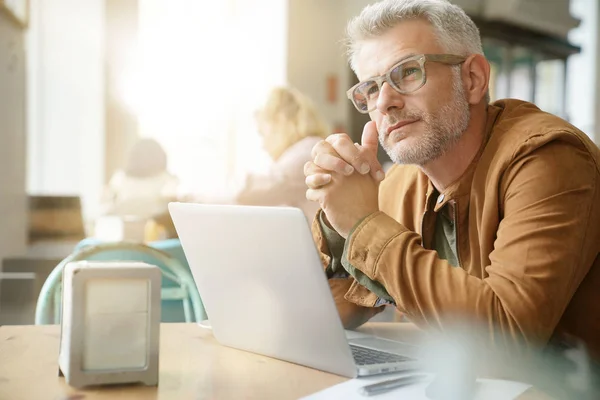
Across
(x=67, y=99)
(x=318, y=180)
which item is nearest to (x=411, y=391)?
(x=318, y=180)

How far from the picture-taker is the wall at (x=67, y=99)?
12.7 feet

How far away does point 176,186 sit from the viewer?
409 centimetres

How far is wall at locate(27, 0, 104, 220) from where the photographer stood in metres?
3.88

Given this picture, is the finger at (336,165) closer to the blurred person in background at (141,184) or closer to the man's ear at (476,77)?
the man's ear at (476,77)

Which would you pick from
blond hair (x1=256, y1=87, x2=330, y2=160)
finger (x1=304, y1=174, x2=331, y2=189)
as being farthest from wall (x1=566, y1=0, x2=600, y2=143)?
finger (x1=304, y1=174, x2=331, y2=189)

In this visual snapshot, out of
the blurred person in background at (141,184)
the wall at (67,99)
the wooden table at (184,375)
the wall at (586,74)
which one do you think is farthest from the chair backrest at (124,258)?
the wall at (586,74)

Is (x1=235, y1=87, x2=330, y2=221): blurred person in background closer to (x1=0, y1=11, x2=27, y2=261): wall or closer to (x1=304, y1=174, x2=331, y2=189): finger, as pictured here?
(x1=0, y1=11, x2=27, y2=261): wall

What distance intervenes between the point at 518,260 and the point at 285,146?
2.28 meters

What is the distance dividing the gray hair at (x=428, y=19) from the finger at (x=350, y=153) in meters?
0.27

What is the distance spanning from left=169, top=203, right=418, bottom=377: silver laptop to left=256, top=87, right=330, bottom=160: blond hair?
7.26ft

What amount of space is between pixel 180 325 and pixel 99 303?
0.40 meters

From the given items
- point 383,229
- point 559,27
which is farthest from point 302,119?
point 559,27

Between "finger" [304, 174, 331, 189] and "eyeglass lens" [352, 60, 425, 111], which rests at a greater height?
"eyeglass lens" [352, 60, 425, 111]

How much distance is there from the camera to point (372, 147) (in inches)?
45.1
